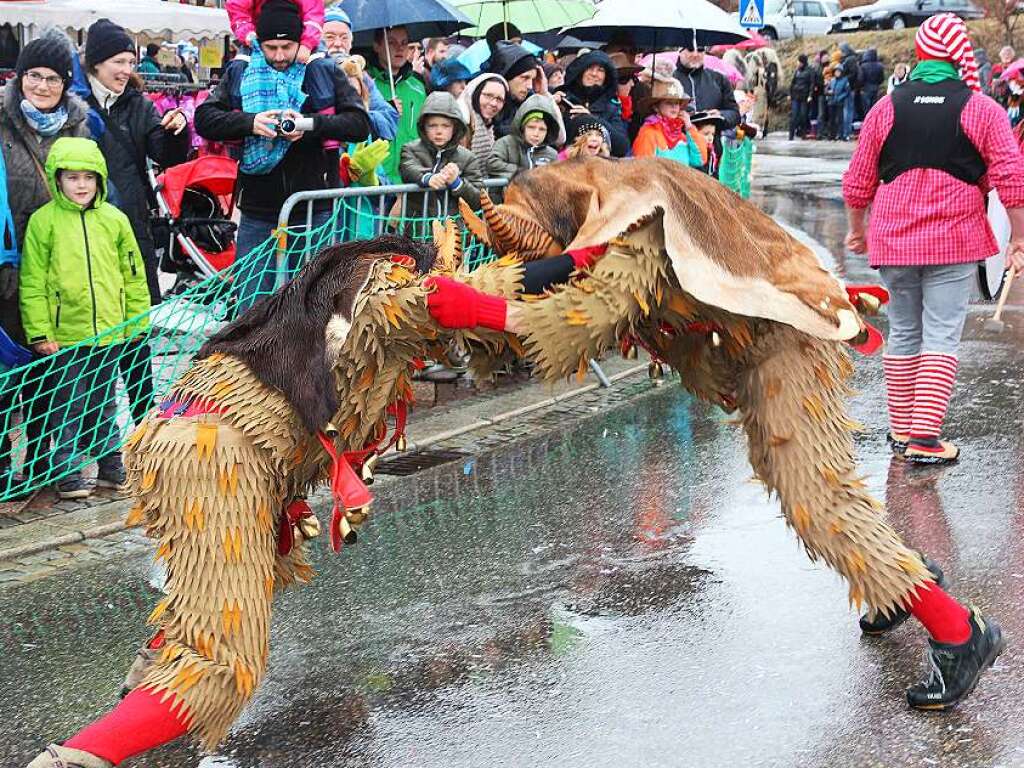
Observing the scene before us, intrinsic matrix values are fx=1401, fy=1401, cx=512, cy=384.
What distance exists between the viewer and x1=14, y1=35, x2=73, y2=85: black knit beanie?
6.18 m

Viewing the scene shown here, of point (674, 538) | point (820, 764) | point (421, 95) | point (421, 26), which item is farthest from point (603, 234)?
point (421, 26)

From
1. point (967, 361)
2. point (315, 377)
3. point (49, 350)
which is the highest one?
point (315, 377)

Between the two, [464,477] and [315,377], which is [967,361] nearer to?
[464,477]

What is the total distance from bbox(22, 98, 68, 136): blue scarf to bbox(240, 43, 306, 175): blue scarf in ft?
3.63

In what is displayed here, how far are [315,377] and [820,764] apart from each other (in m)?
1.71

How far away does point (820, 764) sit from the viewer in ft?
12.4

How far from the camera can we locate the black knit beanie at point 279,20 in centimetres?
705

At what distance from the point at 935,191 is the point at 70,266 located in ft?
13.2

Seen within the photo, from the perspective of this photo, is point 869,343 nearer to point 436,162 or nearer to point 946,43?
point 946,43

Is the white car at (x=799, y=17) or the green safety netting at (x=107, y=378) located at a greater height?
the white car at (x=799, y=17)

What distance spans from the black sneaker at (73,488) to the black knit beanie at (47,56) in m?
1.82

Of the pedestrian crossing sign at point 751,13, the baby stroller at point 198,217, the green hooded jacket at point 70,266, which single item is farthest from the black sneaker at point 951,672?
the pedestrian crossing sign at point 751,13

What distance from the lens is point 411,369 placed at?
3584 mm

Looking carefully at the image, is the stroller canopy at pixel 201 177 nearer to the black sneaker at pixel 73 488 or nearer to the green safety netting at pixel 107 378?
the green safety netting at pixel 107 378
